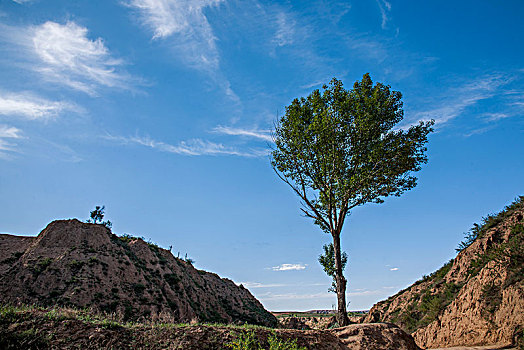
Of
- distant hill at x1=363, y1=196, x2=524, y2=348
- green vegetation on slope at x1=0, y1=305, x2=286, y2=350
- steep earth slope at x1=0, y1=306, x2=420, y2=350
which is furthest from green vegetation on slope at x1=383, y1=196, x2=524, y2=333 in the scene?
green vegetation on slope at x1=0, y1=305, x2=286, y2=350

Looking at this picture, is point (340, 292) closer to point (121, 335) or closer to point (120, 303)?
point (121, 335)

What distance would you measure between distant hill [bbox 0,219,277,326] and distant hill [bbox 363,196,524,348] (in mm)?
12277

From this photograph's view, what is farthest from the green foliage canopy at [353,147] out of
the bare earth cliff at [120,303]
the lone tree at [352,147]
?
the bare earth cliff at [120,303]

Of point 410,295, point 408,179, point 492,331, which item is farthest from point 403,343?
point 410,295

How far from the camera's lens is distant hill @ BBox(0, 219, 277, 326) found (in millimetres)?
22203

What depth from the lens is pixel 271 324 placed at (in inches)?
1457

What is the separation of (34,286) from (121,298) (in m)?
5.63

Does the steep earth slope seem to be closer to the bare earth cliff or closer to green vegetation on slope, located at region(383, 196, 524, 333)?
the bare earth cliff

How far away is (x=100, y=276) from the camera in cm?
2469

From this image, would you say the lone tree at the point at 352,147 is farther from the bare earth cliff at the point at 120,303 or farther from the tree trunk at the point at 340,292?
the bare earth cliff at the point at 120,303

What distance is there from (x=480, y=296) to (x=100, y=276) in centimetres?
2424

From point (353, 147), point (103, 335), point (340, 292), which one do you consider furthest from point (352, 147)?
point (103, 335)

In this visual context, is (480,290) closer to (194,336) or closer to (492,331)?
(492,331)

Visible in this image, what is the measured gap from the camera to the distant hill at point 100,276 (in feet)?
72.8
